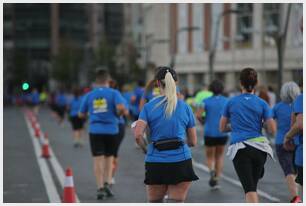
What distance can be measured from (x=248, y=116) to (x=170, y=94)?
139 centimetres

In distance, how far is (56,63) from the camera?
307ft

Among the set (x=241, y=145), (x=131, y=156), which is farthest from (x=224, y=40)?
(x=241, y=145)

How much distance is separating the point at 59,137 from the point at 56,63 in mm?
69563

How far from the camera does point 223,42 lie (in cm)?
5712

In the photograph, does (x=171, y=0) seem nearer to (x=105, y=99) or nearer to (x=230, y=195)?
(x=105, y=99)

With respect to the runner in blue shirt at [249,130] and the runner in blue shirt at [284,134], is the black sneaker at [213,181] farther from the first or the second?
the runner in blue shirt at [249,130]

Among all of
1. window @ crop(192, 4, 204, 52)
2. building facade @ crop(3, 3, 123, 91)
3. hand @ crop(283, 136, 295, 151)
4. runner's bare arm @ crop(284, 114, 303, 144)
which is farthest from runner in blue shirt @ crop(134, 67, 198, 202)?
building facade @ crop(3, 3, 123, 91)

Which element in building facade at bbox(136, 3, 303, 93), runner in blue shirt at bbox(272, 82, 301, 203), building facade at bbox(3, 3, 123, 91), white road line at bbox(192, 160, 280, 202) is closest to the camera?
runner in blue shirt at bbox(272, 82, 301, 203)

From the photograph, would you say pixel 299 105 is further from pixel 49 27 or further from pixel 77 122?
pixel 49 27

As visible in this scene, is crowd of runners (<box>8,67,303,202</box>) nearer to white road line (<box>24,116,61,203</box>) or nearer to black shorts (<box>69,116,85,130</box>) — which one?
white road line (<box>24,116,61,203</box>)

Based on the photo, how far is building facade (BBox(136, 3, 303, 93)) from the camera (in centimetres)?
4866

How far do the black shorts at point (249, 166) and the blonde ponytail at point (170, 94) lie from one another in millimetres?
1293

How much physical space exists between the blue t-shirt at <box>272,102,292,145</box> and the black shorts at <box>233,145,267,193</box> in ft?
5.83

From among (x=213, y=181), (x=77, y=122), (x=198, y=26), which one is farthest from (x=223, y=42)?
(x=213, y=181)
